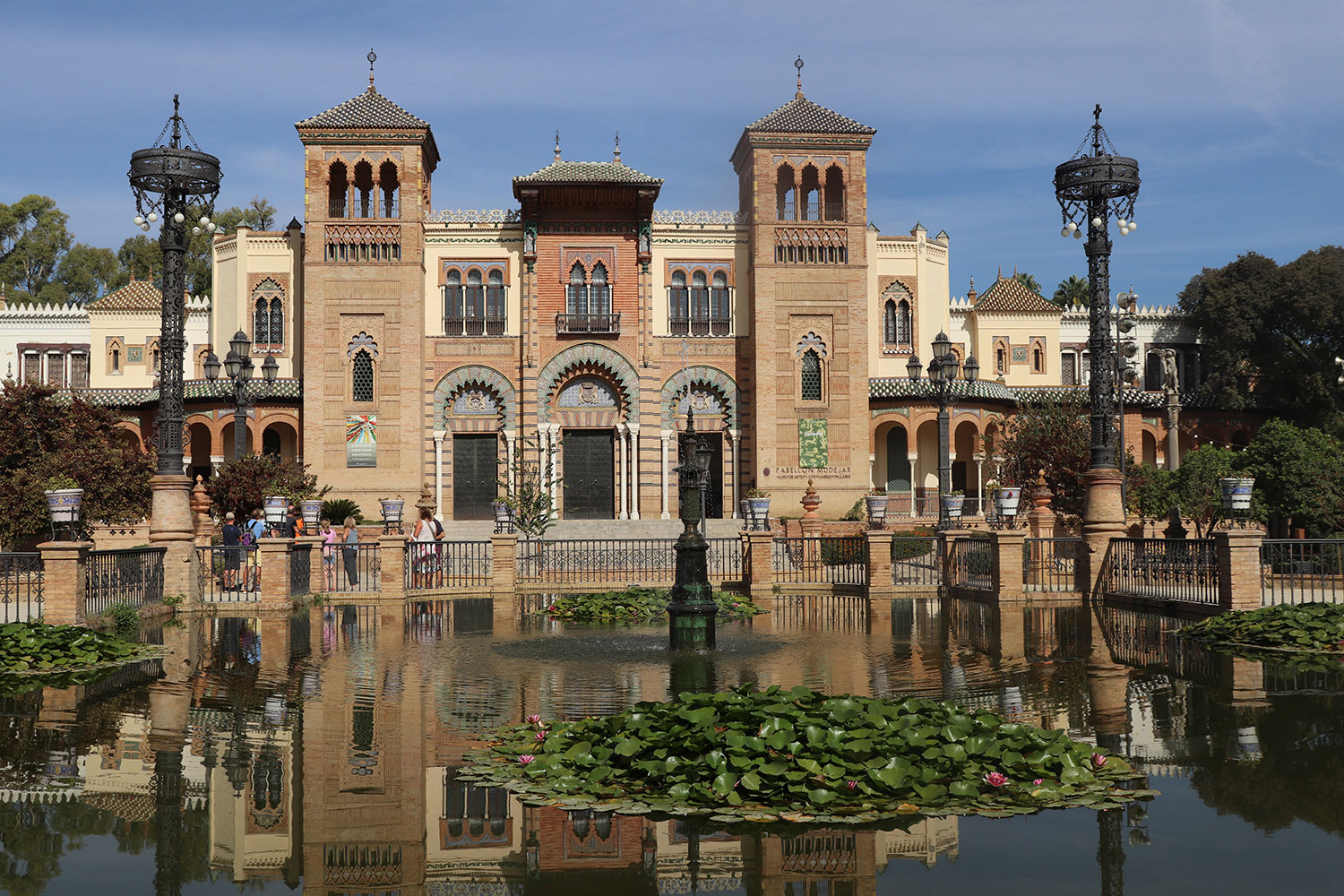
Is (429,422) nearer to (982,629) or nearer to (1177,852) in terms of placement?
(982,629)

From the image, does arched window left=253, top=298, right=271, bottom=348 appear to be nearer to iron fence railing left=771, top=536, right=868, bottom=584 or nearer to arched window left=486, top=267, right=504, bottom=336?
arched window left=486, top=267, right=504, bottom=336

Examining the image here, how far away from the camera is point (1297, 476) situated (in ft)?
86.9

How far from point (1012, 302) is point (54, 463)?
31.5 metres

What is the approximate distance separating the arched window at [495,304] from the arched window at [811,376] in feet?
30.2

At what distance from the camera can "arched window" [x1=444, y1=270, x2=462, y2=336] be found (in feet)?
118

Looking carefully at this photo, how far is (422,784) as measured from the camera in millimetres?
6793

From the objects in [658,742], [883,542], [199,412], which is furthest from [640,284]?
[658,742]

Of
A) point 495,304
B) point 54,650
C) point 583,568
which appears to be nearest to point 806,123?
point 495,304

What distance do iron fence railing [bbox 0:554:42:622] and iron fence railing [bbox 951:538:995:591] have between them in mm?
13242

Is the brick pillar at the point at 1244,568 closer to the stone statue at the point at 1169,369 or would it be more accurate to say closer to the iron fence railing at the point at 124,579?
the iron fence railing at the point at 124,579

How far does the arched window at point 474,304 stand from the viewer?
3597 centimetres

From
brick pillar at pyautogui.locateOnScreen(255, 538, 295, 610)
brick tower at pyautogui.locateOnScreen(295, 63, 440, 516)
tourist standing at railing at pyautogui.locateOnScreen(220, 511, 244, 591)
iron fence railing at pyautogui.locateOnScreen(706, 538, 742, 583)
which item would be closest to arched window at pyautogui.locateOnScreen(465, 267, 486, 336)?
brick tower at pyautogui.locateOnScreen(295, 63, 440, 516)

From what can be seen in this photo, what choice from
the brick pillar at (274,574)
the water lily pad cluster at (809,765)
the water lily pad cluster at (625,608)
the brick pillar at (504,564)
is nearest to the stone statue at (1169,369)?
the brick pillar at (504,564)

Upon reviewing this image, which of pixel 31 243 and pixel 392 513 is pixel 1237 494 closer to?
pixel 392 513
